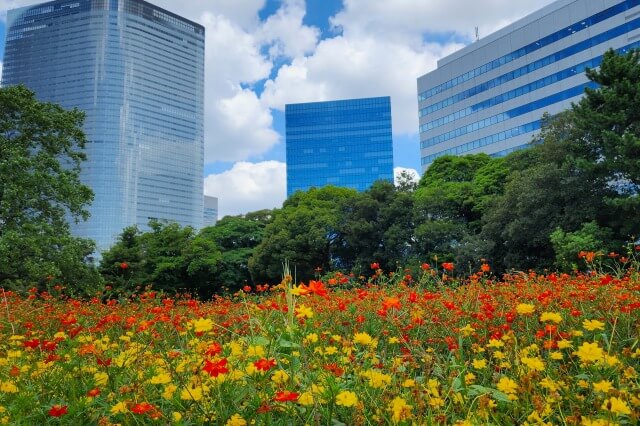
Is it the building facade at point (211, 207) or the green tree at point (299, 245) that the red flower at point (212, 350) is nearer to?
the green tree at point (299, 245)

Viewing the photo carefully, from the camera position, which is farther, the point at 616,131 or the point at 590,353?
the point at 616,131

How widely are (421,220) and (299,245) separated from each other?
497 centimetres

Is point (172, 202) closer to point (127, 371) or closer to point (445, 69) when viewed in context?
A: point (445, 69)

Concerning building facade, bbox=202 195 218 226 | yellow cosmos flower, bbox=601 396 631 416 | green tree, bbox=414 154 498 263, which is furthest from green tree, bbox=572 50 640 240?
building facade, bbox=202 195 218 226

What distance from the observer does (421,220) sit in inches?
645

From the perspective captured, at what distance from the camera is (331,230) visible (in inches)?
727

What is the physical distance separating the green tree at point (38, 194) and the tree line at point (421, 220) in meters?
0.03

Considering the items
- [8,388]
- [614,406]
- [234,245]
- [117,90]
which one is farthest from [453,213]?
[117,90]

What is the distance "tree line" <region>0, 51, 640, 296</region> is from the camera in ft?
34.4

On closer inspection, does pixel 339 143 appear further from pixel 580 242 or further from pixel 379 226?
pixel 580 242

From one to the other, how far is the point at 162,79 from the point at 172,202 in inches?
1023

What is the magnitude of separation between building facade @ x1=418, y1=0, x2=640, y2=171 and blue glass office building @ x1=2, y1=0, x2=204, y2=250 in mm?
61674

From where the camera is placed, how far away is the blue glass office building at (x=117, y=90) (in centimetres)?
8644

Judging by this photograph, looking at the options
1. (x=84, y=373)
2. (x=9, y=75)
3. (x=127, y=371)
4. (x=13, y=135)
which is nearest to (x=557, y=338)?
(x=127, y=371)
